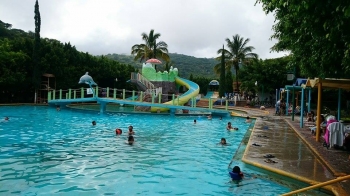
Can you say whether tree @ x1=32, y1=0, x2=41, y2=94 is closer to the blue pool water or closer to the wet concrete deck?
the blue pool water

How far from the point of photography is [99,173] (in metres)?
7.93

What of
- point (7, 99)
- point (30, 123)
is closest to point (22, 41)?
point (7, 99)

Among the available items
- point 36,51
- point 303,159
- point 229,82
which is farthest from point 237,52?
point 303,159

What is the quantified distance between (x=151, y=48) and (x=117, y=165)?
35.3 meters

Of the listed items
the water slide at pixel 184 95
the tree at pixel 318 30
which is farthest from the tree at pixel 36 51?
the tree at pixel 318 30

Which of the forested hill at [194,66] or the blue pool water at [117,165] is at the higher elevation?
the forested hill at [194,66]

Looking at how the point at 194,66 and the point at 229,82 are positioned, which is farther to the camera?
the point at 194,66

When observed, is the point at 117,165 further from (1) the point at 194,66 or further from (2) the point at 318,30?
(1) the point at 194,66

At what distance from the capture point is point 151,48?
4309 cm

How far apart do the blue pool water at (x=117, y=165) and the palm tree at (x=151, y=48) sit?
28646 millimetres

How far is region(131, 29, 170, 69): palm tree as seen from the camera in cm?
4244

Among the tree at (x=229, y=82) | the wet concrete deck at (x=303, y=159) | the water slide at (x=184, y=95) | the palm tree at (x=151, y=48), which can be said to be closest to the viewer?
the wet concrete deck at (x=303, y=159)

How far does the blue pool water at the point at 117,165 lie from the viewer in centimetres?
680

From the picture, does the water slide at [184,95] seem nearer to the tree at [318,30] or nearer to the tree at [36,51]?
the tree at [36,51]
